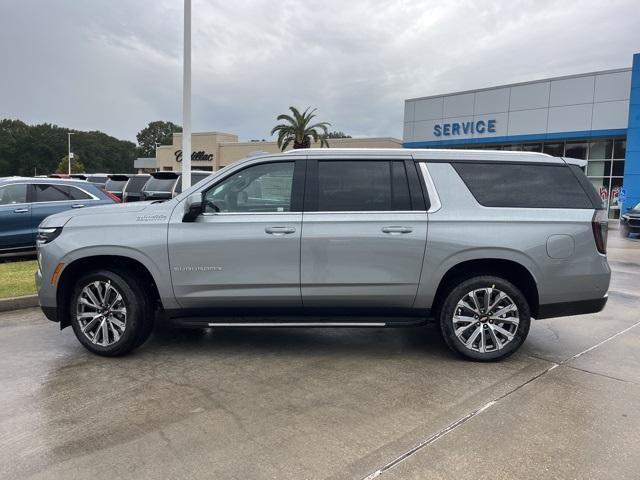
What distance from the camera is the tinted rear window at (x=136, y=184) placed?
15656 mm

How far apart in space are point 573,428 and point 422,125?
30930 mm

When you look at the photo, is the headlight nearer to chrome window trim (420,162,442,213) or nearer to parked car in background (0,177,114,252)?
chrome window trim (420,162,442,213)

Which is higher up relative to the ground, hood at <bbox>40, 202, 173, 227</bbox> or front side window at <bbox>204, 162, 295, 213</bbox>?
front side window at <bbox>204, 162, 295, 213</bbox>

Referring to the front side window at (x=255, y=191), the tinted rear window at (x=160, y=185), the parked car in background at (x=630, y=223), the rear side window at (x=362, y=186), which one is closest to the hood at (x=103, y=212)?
the front side window at (x=255, y=191)

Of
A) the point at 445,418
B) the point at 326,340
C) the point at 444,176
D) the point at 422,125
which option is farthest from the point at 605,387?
the point at 422,125

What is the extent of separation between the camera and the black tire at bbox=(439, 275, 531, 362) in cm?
461

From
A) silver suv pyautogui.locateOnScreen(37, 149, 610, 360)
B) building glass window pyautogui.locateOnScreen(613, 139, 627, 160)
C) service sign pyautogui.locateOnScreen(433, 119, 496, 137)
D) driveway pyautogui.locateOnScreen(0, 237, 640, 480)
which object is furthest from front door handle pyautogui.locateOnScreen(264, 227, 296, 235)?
service sign pyautogui.locateOnScreen(433, 119, 496, 137)

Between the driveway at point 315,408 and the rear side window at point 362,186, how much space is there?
4.85 ft

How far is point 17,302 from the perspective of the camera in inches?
262

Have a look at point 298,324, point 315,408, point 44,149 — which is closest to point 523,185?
point 298,324

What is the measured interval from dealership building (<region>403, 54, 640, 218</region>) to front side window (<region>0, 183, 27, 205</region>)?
83.4ft

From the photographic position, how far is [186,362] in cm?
471

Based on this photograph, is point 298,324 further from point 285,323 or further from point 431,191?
point 431,191

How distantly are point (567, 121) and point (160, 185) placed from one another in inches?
866
